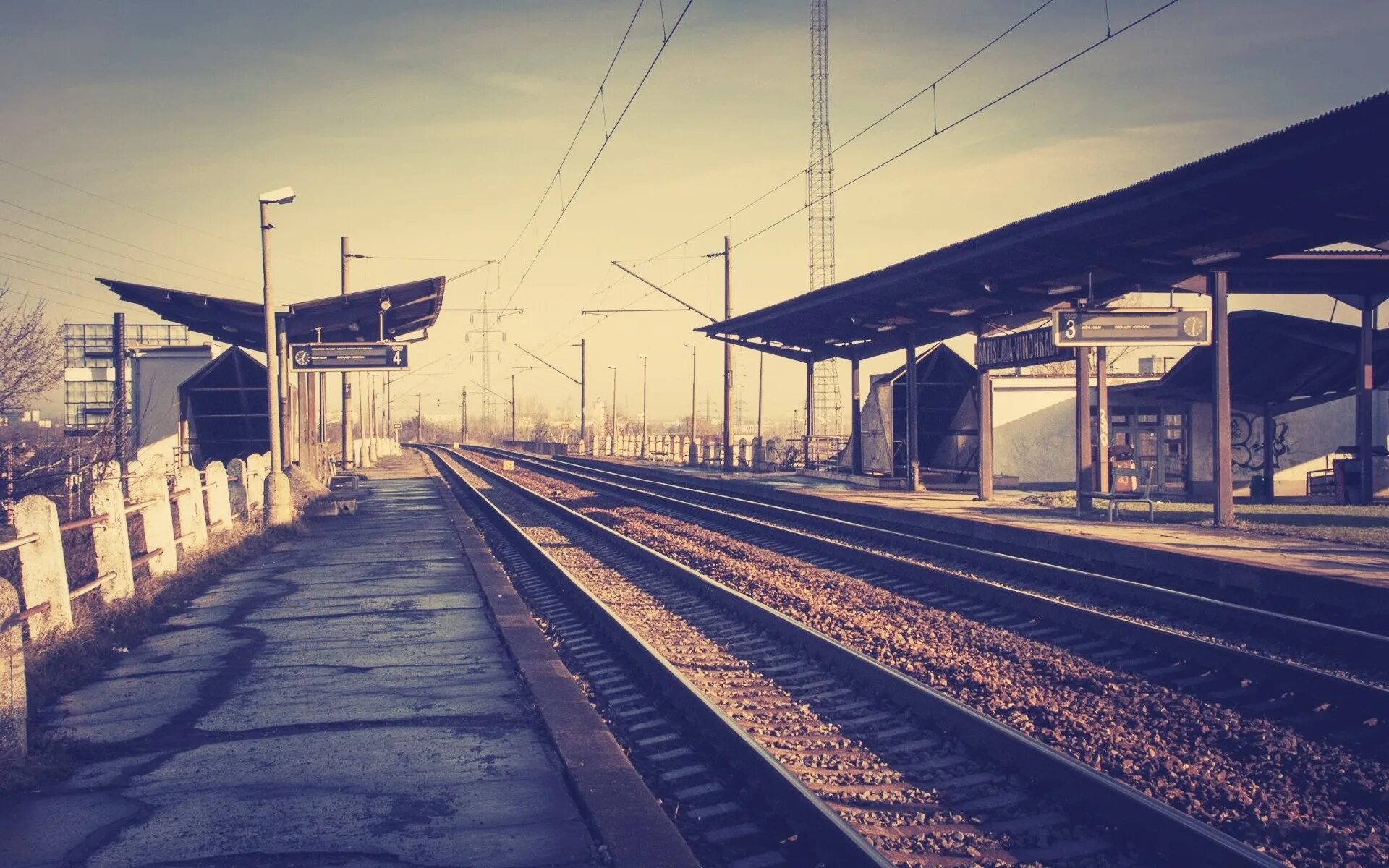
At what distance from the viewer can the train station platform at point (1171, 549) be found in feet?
33.8

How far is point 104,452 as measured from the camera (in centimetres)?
1639

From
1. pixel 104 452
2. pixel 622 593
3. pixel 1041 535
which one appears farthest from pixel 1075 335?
pixel 104 452

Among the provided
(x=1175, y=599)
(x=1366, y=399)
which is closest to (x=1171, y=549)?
(x=1175, y=599)

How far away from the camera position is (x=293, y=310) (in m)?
24.9

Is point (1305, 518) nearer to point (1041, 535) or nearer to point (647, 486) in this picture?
point (1041, 535)

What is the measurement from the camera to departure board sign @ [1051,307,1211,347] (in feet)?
53.7

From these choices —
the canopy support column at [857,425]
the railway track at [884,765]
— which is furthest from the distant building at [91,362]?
the railway track at [884,765]

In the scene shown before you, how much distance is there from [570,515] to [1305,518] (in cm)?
1363

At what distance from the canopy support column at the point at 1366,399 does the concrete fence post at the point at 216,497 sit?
65.5ft

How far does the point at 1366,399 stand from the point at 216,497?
66.2 feet

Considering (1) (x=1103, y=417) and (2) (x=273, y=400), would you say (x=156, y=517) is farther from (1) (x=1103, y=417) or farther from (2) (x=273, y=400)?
(1) (x=1103, y=417)

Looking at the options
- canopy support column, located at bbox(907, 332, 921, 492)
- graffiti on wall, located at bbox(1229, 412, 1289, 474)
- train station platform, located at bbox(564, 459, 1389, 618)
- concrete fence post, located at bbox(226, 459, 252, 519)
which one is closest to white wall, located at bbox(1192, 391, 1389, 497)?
graffiti on wall, located at bbox(1229, 412, 1289, 474)

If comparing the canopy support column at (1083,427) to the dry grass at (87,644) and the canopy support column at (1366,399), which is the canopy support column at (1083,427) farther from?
the dry grass at (87,644)

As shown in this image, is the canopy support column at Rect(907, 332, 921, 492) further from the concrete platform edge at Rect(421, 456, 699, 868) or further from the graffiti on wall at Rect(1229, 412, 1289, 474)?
the concrete platform edge at Rect(421, 456, 699, 868)
